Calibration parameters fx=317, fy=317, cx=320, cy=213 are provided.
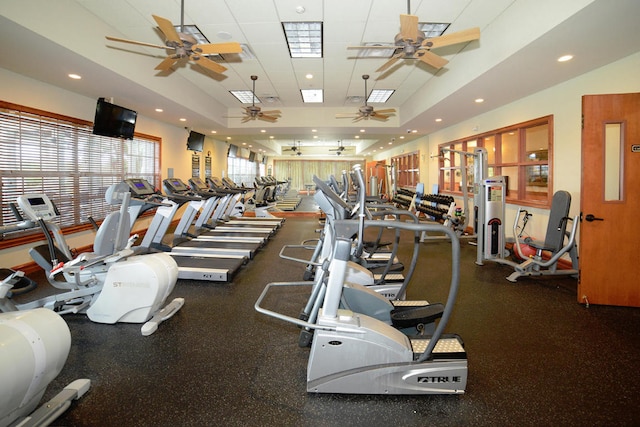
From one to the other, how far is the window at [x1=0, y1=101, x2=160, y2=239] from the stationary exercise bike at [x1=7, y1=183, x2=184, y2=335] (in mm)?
1922

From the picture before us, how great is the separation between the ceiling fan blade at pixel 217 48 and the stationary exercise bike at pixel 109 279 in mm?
1914

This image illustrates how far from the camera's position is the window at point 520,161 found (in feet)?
17.8

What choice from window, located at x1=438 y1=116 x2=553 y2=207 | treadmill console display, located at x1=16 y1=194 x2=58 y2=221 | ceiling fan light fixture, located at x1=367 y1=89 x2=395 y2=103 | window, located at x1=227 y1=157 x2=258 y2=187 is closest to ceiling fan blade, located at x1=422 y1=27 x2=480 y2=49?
window, located at x1=438 y1=116 x2=553 y2=207

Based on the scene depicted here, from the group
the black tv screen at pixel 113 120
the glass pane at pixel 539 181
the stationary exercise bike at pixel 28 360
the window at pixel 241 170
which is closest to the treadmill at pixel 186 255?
the black tv screen at pixel 113 120

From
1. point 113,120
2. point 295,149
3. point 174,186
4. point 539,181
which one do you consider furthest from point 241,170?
point 539,181

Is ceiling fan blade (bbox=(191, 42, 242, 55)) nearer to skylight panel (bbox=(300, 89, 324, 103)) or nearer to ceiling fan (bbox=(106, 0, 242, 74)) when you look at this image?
ceiling fan (bbox=(106, 0, 242, 74))

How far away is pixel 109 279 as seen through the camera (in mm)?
2660

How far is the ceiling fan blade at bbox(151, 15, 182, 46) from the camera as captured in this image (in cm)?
301

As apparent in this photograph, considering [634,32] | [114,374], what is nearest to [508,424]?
[114,374]

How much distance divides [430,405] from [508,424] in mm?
385

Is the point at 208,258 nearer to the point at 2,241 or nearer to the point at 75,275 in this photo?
the point at 75,275

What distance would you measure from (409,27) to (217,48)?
209 centimetres

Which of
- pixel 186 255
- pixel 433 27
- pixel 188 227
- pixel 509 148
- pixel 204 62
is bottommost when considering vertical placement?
pixel 186 255

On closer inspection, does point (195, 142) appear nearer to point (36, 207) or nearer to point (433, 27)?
point (36, 207)
